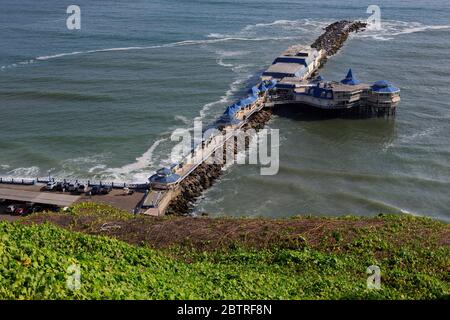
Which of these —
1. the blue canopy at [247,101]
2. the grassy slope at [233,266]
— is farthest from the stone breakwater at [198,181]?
the grassy slope at [233,266]

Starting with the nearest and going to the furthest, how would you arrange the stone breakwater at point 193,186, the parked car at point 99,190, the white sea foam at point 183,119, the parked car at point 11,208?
the parked car at point 11,208, the parked car at point 99,190, the stone breakwater at point 193,186, the white sea foam at point 183,119

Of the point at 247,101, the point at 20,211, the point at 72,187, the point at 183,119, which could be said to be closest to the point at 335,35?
the point at 247,101

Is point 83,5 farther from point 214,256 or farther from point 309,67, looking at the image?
point 214,256

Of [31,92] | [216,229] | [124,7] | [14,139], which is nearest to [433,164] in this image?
[216,229]

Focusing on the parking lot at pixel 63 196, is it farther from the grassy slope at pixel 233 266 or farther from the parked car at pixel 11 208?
the grassy slope at pixel 233 266

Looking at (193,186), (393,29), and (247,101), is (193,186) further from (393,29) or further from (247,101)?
(393,29)

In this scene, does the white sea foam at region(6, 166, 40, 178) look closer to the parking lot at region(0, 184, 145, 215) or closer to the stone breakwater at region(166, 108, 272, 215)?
the parking lot at region(0, 184, 145, 215)
